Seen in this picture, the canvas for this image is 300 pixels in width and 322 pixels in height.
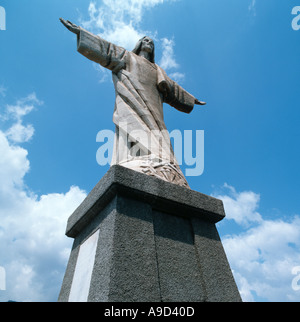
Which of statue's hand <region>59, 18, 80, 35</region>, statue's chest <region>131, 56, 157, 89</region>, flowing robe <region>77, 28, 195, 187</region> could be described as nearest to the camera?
flowing robe <region>77, 28, 195, 187</region>

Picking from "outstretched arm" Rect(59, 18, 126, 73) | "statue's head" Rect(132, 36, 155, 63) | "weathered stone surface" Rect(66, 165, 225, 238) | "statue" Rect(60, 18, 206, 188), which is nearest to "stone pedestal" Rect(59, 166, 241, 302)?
"weathered stone surface" Rect(66, 165, 225, 238)

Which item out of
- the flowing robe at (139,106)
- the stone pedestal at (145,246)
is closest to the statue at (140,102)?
the flowing robe at (139,106)

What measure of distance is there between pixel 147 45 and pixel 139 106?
89.3 inches

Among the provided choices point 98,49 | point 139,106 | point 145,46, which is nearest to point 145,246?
point 139,106

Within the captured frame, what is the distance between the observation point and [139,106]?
4711mm

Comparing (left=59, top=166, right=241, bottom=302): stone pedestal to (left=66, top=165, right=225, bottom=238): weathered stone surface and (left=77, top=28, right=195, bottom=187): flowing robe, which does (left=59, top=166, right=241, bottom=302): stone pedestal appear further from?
(left=77, top=28, right=195, bottom=187): flowing robe

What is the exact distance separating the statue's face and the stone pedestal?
4220 mm

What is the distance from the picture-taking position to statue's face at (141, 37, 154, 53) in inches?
242

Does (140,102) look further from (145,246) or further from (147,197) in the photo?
(145,246)

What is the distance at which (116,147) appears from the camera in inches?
186

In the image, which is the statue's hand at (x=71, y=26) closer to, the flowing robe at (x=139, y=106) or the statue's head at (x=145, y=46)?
the flowing robe at (x=139, y=106)
